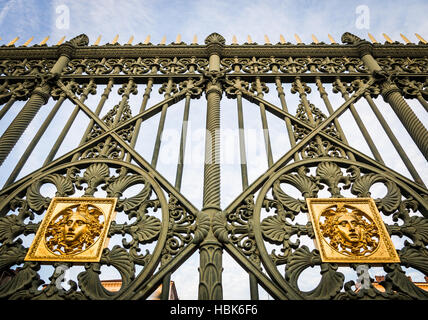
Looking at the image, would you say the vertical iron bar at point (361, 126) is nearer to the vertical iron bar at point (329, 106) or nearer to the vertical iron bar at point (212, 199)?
the vertical iron bar at point (329, 106)

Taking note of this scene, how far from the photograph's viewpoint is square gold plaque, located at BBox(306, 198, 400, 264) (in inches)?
144

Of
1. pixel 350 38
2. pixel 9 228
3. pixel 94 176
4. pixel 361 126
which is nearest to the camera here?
pixel 9 228

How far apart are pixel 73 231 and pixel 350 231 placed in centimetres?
346

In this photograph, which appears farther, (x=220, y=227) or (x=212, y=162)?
(x=212, y=162)

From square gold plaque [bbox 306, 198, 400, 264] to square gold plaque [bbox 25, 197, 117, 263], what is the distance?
270 cm

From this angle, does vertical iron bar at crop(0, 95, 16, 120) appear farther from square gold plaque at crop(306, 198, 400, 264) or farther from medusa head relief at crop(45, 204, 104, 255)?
square gold plaque at crop(306, 198, 400, 264)

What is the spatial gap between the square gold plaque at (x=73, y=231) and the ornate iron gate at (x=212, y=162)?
0.33ft

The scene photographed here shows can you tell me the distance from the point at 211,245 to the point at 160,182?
51.2 inches

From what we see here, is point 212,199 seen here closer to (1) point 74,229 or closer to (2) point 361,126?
(1) point 74,229

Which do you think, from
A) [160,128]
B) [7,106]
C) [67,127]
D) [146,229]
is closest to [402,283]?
[146,229]

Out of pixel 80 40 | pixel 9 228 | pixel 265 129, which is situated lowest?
pixel 9 228

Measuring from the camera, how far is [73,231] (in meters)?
3.87

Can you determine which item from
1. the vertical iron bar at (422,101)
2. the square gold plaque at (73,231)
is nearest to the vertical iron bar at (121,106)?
the square gold plaque at (73,231)

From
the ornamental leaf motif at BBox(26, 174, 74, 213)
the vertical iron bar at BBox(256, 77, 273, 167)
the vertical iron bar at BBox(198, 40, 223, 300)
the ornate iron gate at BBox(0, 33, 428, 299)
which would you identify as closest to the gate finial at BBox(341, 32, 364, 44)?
the ornate iron gate at BBox(0, 33, 428, 299)
